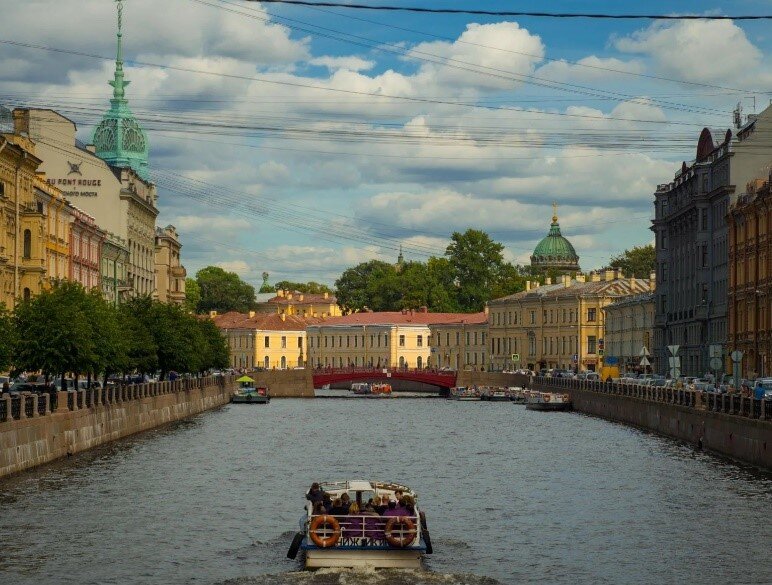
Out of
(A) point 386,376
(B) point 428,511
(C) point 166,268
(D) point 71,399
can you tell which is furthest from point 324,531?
(C) point 166,268

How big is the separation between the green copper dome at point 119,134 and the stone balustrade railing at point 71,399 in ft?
173

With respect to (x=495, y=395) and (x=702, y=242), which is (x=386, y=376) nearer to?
(x=495, y=395)

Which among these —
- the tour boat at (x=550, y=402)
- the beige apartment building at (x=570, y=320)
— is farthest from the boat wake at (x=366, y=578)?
the beige apartment building at (x=570, y=320)

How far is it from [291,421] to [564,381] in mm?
33706

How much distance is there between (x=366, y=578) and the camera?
32.6 meters

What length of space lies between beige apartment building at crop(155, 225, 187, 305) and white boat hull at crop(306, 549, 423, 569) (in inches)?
5289

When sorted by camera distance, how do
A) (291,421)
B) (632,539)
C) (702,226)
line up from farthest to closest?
(702,226), (291,421), (632,539)

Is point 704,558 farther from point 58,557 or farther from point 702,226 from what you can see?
point 702,226

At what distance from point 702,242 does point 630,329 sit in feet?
148

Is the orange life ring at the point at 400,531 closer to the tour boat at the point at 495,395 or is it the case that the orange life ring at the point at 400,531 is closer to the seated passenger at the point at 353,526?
the seated passenger at the point at 353,526

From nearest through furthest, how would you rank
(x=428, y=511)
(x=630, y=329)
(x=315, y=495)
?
(x=315, y=495)
(x=428, y=511)
(x=630, y=329)

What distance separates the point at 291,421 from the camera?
104m

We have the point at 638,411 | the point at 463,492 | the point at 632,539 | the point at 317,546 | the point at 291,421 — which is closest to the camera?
the point at 317,546

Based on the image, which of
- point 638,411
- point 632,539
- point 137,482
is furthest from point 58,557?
point 638,411
